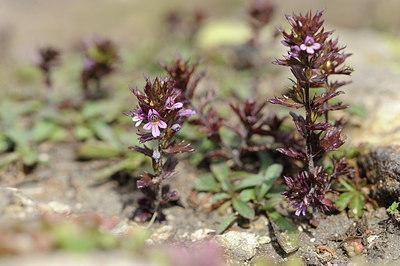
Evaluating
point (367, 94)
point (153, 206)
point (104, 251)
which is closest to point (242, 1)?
point (367, 94)

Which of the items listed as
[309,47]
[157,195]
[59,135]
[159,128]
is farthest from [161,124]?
[59,135]

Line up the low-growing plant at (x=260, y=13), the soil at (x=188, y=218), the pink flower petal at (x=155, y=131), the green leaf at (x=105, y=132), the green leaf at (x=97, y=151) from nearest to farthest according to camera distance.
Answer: the pink flower petal at (x=155, y=131)
the soil at (x=188, y=218)
the green leaf at (x=97, y=151)
the green leaf at (x=105, y=132)
the low-growing plant at (x=260, y=13)

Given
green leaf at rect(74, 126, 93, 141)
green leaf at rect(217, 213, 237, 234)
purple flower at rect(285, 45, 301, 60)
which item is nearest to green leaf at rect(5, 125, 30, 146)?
green leaf at rect(74, 126, 93, 141)

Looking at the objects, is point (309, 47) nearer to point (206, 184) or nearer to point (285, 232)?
point (285, 232)

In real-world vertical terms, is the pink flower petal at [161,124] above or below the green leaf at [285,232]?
above

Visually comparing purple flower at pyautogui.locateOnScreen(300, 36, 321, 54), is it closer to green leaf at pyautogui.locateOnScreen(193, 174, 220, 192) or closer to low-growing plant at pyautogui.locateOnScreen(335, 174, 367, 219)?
low-growing plant at pyautogui.locateOnScreen(335, 174, 367, 219)

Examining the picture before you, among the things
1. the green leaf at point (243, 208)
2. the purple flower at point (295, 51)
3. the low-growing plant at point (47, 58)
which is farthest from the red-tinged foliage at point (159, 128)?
the low-growing plant at point (47, 58)

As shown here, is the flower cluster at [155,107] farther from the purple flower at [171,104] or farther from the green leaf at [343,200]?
the green leaf at [343,200]

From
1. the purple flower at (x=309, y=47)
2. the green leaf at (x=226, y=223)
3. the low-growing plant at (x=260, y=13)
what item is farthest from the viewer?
the low-growing plant at (x=260, y=13)
